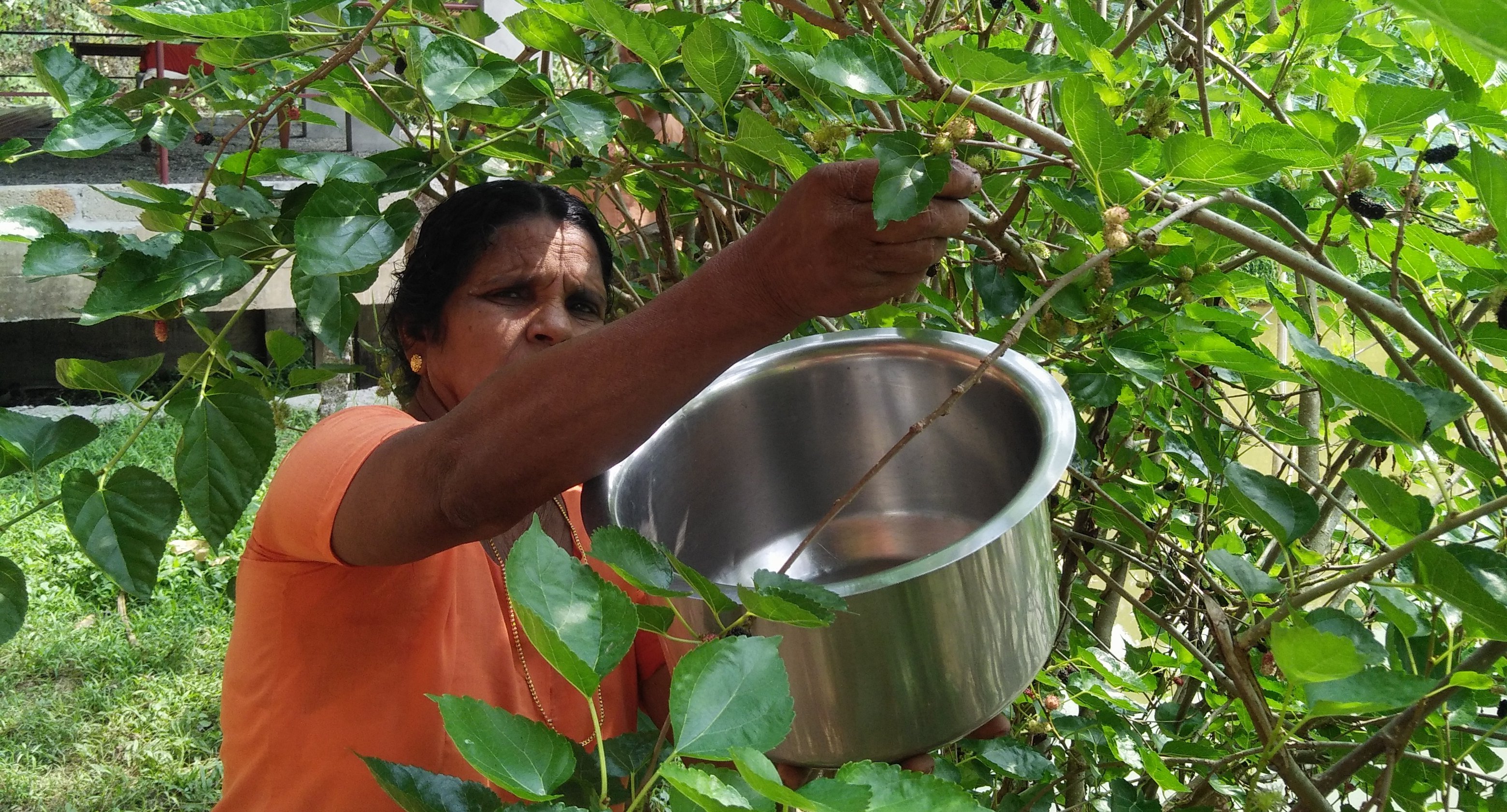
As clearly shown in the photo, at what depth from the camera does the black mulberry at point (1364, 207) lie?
100 cm

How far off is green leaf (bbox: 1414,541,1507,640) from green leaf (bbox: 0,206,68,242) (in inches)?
47.6

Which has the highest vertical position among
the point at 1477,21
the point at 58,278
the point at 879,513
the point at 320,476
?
the point at 1477,21

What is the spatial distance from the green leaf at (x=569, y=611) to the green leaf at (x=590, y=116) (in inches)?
19.3

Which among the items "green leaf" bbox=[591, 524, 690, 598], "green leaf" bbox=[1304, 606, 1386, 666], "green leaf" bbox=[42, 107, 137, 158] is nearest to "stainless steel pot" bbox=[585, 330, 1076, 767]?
"green leaf" bbox=[591, 524, 690, 598]

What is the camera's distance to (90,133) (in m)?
1.09

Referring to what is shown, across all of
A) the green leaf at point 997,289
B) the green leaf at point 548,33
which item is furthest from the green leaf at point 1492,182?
the green leaf at point 548,33

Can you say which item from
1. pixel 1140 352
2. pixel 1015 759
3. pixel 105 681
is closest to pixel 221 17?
pixel 1140 352

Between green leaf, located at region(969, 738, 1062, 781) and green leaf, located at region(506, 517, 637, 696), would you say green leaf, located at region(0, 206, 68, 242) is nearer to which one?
green leaf, located at region(506, 517, 637, 696)

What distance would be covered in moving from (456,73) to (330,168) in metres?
0.22

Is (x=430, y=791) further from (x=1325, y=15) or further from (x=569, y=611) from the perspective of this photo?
(x=1325, y=15)

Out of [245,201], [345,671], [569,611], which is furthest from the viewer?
[345,671]

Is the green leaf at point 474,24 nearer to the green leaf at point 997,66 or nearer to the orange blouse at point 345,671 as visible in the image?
the orange blouse at point 345,671

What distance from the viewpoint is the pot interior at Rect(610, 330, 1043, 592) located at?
115 centimetres

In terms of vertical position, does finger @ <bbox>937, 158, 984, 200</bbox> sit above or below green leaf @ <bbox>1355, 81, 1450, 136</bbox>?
below
